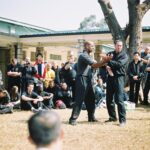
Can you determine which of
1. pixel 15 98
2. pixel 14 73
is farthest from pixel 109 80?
pixel 14 73

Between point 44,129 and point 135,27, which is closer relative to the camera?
point 44,129

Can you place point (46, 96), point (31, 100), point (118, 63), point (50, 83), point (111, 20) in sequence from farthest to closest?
point (111, 20) < point (50, 83) < point (46, 96) < point (31, 100) < point (118, 63)

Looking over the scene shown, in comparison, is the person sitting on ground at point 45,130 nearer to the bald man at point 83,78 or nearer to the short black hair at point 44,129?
the short black hair at point 44,129

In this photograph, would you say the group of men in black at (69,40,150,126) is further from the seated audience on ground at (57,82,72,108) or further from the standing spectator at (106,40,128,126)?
the seated audience on ground at (57,82,72,108)

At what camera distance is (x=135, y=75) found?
13.3 meters

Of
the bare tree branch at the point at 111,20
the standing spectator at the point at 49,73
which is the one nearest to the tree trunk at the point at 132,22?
the bare tree branch at the point at 111,20

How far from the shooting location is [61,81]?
1394cm

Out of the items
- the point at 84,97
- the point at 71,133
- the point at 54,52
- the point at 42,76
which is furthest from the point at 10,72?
the point at 54,52

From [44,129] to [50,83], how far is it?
11.5m

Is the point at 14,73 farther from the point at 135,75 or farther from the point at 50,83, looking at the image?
the point at 135,75

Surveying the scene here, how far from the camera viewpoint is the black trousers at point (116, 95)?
8367 mm

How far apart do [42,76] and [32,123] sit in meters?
11.2

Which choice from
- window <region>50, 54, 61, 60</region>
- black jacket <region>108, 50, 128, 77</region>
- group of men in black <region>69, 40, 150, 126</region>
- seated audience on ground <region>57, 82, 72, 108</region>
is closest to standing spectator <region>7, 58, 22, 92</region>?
seated audience on ground <region>57, 82, 72, 108</region>

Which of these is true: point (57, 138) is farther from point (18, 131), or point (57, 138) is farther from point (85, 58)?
point (85, 58)
